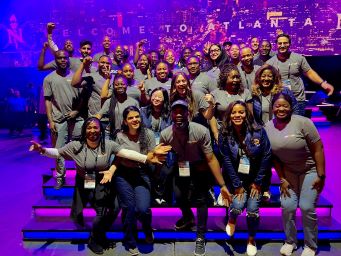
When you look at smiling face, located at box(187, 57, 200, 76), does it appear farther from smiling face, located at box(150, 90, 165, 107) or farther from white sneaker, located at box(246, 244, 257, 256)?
white sneaker, located at box(246, 244, 257, 256)

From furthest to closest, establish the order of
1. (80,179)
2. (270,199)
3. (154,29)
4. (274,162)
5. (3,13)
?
(3,13) → (154,29) → (270,199) → (80,179) → (274,162)

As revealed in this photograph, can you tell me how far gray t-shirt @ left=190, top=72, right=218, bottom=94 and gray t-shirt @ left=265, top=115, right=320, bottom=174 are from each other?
1382 millimetres

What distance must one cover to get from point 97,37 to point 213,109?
5.96 meters

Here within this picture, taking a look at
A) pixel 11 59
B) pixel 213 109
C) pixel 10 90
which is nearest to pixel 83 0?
pixel 11 59

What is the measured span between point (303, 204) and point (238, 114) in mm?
1008

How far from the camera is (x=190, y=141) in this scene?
360cm

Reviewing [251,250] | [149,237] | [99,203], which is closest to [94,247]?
[99,203]

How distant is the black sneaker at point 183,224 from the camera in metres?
3.89

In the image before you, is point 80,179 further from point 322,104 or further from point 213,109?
point 322,104

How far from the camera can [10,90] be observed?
1096 centimetres

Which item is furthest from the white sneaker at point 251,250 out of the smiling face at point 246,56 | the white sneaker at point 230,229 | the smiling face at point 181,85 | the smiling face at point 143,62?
the smiling face at point 143,62

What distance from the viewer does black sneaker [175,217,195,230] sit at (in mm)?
3892

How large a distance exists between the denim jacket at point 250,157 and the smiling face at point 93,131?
1230 millimetres

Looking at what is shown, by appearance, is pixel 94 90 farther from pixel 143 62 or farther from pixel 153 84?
pixel 143 62
